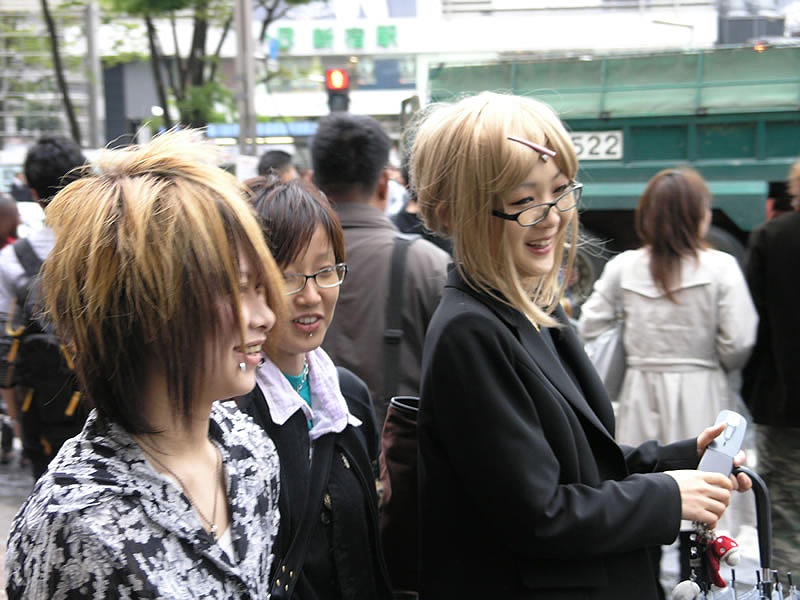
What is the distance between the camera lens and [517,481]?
5.28 feet

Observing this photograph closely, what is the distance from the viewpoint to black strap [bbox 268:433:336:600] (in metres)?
1.75

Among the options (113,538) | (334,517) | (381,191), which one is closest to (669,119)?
(381,191)

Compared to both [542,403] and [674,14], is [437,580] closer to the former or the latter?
[542,403]

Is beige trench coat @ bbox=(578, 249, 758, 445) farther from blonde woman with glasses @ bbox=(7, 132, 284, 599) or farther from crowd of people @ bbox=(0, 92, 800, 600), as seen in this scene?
blonde woman with glasses @ bbox=(7, 132, 284, 599)

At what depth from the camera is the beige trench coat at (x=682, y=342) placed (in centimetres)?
379

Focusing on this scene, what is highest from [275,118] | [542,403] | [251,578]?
[542,403]

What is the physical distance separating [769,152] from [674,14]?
18811 mm

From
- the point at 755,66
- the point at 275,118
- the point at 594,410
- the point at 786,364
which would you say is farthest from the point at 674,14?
the point at 594,410

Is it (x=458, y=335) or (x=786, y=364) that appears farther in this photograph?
(x=786, y=364)

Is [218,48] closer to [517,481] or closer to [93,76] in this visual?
[93,76]

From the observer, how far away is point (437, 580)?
179cm

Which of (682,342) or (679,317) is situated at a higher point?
(679,317)

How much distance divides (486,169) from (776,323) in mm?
2530

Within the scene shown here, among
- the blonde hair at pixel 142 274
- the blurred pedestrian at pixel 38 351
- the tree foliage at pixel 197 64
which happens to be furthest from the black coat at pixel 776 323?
the tree foliage at pixel 197 64
